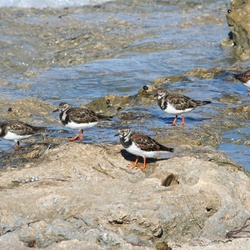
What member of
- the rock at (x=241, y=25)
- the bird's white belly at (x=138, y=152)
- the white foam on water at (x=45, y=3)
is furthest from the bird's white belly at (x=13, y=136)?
the white foam on water at (x=45, y=3)

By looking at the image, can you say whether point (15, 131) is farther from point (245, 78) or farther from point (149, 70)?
point (149, 70)

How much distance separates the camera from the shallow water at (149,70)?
44.1 feet

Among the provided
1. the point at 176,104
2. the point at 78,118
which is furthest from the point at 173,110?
the point at 78,118

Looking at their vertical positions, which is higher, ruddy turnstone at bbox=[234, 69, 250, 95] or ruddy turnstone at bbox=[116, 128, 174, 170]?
ruddy turnstone at bbox=[116, 128, 174, 170]

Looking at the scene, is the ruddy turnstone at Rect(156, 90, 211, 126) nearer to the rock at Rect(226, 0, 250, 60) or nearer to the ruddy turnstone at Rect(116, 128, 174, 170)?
the ruddy turnstone at Rect(116, 128, 174, 170)

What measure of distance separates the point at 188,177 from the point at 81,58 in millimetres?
11551

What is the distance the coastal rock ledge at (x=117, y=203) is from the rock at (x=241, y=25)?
10.4 metres

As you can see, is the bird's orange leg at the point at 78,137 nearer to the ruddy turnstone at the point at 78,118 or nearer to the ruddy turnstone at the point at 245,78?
the ruddy turnstone at the point at 78,118

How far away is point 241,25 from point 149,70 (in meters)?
3.34

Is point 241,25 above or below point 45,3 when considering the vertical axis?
above

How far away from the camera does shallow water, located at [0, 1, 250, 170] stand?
44.1ft

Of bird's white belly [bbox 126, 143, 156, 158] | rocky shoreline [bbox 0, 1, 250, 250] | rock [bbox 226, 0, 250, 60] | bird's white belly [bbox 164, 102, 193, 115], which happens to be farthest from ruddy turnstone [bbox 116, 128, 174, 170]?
rock [bbox 226, 0, 250, 60]

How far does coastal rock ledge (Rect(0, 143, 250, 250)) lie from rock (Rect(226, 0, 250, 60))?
34.1 ft

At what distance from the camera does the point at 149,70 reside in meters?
18.0
